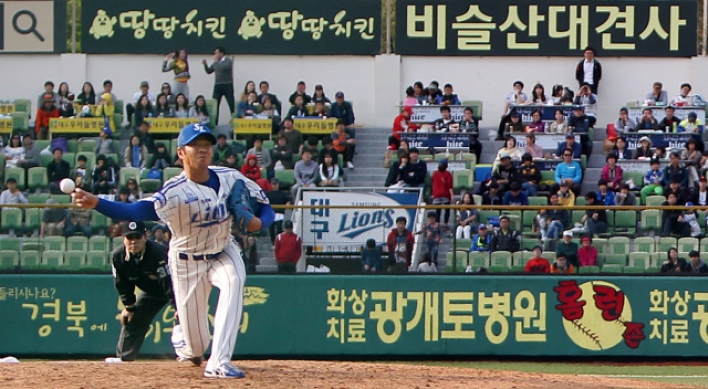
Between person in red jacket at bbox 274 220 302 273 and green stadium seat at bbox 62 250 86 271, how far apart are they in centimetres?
260

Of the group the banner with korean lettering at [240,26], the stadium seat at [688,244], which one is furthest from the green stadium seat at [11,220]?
the banner with korean lettering at [240,26]

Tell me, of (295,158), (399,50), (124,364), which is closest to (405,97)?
(399,50)

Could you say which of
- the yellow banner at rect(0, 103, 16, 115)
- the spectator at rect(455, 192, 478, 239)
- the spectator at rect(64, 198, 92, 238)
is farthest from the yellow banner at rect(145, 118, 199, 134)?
the spectator at rect(455, 192, 478, 239)

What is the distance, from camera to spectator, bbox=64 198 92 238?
15.2m

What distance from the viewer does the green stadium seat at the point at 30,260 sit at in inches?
610

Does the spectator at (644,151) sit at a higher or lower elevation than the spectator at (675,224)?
higher

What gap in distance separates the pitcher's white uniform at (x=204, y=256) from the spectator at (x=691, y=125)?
1469cm

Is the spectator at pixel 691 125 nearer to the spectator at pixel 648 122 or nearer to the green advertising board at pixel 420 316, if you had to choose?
the spectator at pixel 648 122

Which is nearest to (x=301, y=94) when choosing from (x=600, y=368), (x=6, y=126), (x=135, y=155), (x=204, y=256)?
(x=135, y=155)

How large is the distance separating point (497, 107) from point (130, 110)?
303 inches

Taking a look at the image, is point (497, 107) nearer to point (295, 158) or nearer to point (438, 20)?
point (438, 20)

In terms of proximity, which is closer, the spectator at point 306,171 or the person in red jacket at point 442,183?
the person in red jacket at point 442,183

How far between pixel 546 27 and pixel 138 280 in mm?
15481

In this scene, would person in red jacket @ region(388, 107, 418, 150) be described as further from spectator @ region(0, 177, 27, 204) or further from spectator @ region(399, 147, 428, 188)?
spectator @ region(0, 177, 27, 204)
